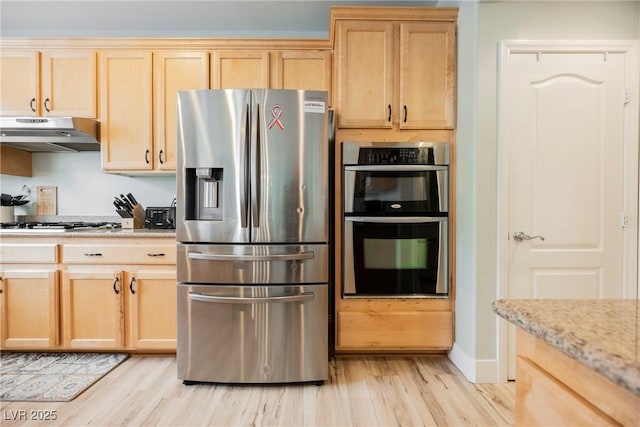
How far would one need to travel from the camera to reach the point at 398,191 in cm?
238

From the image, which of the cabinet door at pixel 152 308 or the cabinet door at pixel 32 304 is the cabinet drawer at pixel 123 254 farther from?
the cabinet door at pixel 32 304

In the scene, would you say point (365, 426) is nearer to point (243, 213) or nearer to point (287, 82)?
point (243, 213)

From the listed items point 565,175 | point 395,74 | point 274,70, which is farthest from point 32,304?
point 565,175

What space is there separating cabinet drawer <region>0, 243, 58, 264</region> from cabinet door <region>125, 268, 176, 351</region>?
558 mm

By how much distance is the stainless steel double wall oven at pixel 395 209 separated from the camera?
238 centimetres

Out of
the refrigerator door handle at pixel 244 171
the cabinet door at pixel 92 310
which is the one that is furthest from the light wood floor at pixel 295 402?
the refrigerator door handle at pixel 244 171

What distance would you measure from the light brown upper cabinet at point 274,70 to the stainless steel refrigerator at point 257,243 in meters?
0.63

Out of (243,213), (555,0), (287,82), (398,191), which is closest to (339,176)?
(398,191)

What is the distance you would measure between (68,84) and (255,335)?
2.37m

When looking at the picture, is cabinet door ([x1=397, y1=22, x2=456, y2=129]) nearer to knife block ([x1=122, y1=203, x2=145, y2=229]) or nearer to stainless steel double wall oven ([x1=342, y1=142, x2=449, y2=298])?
stainless steel double wall oven ([x1=342, y1=142, x2=449, y2=298])

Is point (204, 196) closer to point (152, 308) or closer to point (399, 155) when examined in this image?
point (152, 308)

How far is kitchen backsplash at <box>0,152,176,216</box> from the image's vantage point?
307 centimetres

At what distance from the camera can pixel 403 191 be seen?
93.7 inches

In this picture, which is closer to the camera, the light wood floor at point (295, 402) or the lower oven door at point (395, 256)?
the light wood floor at point (295, 402)
